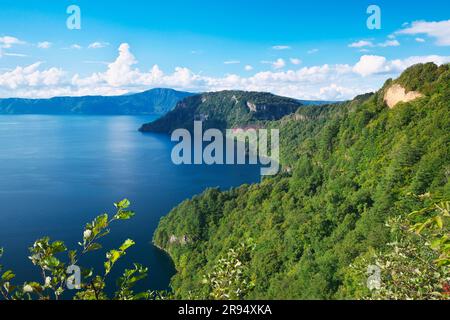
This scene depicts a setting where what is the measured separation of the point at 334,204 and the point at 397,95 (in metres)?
15.6

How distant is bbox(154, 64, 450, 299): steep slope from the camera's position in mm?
33062

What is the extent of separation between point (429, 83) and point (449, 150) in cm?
1239

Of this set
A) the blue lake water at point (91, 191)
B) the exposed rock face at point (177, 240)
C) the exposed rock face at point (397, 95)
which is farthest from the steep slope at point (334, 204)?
the blue lake water at point (91, 191)

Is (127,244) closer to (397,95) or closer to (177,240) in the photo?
(397,95)

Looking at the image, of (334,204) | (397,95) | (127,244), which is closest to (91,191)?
(334,204)

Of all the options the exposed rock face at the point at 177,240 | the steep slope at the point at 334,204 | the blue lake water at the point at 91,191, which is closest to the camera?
the steep slope at the point at 334,204

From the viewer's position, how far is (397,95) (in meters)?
48.2

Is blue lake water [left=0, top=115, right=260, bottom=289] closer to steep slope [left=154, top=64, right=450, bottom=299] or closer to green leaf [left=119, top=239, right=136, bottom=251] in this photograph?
steep slope [left=154, top=64, right=450, bottom=299]

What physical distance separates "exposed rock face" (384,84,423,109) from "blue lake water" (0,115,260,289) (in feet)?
122

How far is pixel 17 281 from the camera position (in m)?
50.3

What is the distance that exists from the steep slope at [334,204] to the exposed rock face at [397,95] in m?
0.72

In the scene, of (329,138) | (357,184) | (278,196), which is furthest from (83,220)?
(357,184)

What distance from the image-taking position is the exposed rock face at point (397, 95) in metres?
44.9

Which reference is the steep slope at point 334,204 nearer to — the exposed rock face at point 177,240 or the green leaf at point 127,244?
the exposed rock face at point 177,240
